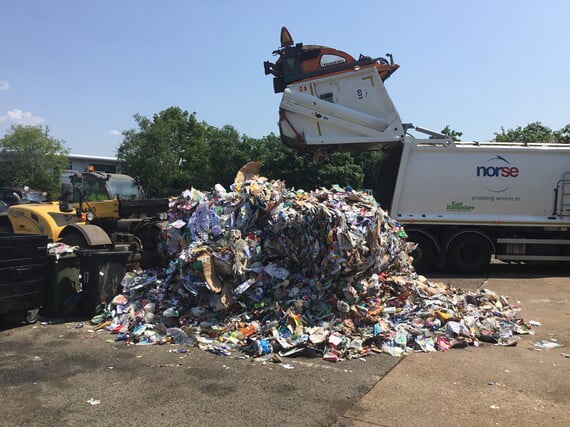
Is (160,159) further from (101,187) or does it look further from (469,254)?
(469,254)

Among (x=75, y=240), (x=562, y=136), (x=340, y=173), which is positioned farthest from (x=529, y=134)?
(x=75, y=240)

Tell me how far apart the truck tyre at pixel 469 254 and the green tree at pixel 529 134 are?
71.1 ft

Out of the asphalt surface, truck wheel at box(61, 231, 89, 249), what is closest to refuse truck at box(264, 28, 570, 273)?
truck wheel at box(61, 231, 89, 249)

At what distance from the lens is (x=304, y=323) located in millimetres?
5641

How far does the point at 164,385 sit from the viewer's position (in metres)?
4.23

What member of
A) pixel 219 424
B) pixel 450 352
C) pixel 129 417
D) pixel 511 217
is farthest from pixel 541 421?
pixel 511 217

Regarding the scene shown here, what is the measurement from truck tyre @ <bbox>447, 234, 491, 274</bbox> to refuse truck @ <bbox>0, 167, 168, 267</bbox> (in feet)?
19.8

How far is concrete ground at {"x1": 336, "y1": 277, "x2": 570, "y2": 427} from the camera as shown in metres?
3.63

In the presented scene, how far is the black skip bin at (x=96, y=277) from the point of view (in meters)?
6.52

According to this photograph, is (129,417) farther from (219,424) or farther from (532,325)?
(532,325)

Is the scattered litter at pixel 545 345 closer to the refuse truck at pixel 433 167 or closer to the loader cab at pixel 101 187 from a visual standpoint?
the refuse truck at pixel 433 167

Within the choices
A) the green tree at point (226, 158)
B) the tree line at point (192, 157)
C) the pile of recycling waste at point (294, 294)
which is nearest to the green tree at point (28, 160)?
the tree line at point (192, 157)

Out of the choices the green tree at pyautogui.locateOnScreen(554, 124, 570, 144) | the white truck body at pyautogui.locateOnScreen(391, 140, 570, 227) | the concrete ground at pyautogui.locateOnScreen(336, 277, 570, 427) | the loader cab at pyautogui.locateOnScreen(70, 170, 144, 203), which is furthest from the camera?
the green tree at pyautogui.locateOnScreen(554, 124, 570, 144)

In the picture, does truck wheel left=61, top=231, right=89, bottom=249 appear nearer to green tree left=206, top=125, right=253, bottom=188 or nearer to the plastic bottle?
the plastic bottle
